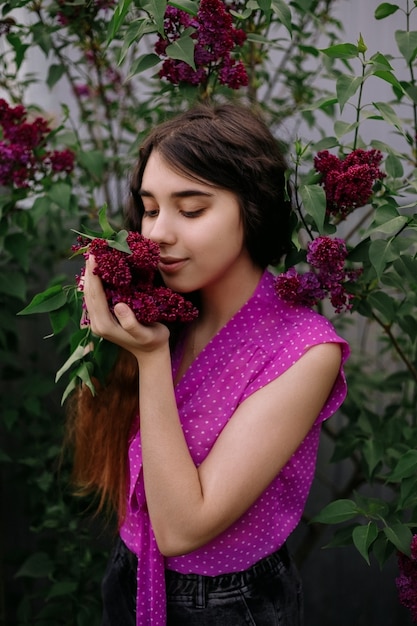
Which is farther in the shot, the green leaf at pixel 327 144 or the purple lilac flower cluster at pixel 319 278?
the green leaf at pixel 327 144

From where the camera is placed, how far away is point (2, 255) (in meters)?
1.88

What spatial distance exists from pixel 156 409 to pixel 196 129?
1.32 ft

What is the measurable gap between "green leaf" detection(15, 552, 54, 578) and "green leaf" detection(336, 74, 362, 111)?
132 centimetres

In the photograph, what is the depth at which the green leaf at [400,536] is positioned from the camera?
1092 mm

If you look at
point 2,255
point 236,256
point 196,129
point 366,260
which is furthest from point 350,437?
point 2,255

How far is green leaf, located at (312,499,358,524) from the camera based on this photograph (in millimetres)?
1141


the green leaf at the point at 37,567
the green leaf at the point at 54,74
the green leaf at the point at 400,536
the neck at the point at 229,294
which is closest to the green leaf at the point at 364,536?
the green leaf at the point at 400,536

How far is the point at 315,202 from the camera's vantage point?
1.02 meters

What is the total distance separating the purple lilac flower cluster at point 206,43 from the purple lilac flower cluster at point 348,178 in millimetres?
226

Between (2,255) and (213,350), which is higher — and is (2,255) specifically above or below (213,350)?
below

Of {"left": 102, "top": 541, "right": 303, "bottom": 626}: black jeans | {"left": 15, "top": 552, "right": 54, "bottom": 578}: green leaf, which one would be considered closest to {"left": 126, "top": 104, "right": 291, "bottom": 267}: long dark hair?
{"left": 102, "top": 541, "right": 303, "bottom": 626}: black jeans

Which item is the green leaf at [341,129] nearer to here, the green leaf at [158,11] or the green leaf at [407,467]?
the green leaf at [158,11]

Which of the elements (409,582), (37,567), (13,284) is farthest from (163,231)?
(37,567)

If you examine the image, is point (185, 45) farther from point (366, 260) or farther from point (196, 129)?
point (366, 260)
